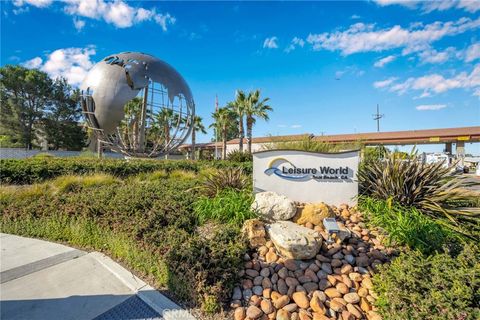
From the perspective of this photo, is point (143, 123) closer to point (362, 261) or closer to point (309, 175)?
point (309, 175)

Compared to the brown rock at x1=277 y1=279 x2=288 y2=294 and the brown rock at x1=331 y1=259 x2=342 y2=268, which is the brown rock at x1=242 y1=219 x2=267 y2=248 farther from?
the brown rock at x1=331 y1=259 x2=342 y2=268

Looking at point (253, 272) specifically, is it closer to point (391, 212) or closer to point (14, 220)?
point (391, 212)

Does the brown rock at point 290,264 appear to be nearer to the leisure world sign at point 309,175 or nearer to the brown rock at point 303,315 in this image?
the brown rock at point 303,315

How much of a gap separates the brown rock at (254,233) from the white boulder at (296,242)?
17cm

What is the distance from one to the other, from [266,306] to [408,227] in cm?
265

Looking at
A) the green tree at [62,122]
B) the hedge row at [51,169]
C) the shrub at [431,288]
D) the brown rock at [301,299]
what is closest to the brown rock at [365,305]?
the shrub at [431,288]

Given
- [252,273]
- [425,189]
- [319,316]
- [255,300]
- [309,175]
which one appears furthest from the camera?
[309,175]

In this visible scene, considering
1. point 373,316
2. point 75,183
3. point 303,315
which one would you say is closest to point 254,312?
point 303,315

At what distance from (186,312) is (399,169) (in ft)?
15.9

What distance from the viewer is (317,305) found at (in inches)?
111

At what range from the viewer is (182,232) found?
3.90 m

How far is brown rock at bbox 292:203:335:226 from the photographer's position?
434 cm

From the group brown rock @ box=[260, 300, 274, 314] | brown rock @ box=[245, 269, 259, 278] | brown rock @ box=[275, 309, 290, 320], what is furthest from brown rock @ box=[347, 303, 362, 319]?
brown rock @ box=[245, 269, 259, 278]

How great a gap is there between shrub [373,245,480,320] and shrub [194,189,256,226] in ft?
7.36
